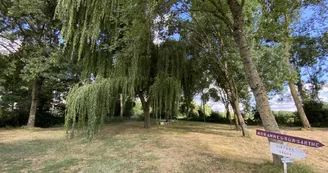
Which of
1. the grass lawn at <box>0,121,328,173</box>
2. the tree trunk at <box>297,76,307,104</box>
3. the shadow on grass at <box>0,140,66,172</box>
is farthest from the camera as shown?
the tree trunk at <box>297,76,307,104</box>

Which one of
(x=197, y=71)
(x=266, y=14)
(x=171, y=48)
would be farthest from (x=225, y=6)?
(x=197, y=71)

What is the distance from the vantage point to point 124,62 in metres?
6.57

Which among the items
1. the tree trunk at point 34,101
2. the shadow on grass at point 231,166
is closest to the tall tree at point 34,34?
the tree trunk at point 34,101

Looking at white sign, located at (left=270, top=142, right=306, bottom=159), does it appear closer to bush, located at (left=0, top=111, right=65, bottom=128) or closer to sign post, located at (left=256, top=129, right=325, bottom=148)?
sign post, located at (left=256, top=129, right=325, bottom=148)

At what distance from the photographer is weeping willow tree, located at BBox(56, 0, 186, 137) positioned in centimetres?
439

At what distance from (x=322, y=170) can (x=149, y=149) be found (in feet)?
11.3

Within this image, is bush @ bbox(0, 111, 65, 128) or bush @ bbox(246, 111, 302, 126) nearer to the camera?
bush @ bbox(0, 111, 65, 128)

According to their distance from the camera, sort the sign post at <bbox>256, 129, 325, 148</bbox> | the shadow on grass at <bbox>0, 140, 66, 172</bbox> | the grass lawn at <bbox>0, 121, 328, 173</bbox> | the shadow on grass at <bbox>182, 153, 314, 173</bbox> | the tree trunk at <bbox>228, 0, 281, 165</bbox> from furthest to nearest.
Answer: the shadow on grass at <bbox>0, 140, 66, 172</bbox>
the grass lawn at <bbox>0, 121, 328, 173</bbox>
the tree trunk at <bbox>228, 0, 281, 165</bbox>
the shadow on grass at <bbox>182, 153, 314, 173</bbox>
the sign post at <bbox>256, 129, 325, 148</bbox>

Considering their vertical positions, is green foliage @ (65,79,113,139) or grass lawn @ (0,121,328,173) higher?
green foliage @ (65,79,113,139)

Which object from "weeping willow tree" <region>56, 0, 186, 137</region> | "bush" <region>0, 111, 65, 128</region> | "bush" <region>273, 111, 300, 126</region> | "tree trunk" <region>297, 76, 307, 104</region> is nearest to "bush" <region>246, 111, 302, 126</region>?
"bush" <region>273, 111, 300, 126</region>

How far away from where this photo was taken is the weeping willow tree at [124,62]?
173 inches

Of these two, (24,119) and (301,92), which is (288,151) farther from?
(24,119)

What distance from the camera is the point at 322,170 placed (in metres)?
3.29

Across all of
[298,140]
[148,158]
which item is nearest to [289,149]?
[298,140]
